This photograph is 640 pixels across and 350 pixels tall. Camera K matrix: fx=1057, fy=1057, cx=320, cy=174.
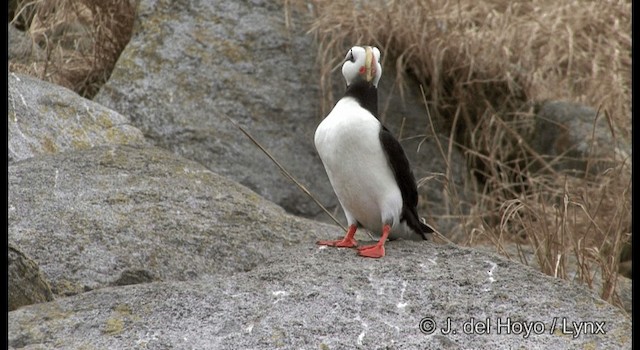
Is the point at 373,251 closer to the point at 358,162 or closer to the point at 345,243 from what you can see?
the point at 345,243

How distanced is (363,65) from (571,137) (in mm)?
3044

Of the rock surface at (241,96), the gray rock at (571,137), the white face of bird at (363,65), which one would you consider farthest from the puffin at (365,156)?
the gray rock at (571,137)

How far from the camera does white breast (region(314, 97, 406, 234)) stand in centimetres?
343

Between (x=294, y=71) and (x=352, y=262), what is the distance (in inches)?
106

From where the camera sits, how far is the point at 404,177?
356 cm

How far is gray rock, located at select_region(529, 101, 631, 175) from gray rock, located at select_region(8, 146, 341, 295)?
2.32 meters

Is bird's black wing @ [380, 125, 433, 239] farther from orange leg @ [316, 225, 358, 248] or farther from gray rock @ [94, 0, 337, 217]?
gray rock @ [94, 0, 337, 217]

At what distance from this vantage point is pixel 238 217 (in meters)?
3.95

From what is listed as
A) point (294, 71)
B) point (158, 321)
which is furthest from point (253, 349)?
point (294, 71)

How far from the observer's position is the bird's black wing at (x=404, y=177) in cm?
348

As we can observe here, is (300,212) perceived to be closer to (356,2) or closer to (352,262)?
(356,2)

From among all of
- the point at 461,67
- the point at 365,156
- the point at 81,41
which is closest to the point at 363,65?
the point at 365,156

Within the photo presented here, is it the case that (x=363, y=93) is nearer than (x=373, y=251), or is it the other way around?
(x=373, y=251)

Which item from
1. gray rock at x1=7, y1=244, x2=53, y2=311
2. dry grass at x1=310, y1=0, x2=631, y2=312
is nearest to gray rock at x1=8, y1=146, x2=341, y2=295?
gray rock at x1=7, y1=244, x2=53, y2=311
